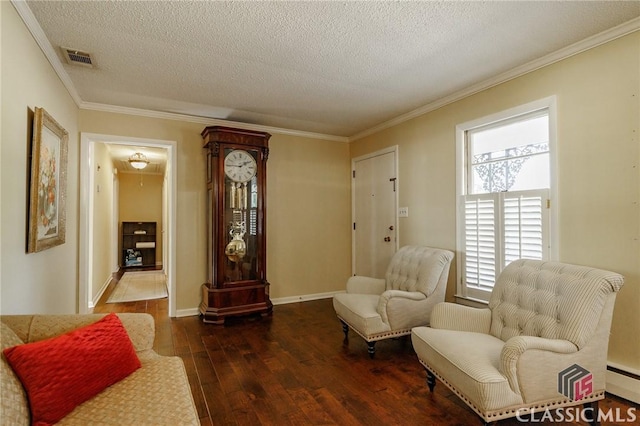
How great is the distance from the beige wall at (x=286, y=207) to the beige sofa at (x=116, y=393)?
7.72ft

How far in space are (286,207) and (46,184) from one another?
2.77 m

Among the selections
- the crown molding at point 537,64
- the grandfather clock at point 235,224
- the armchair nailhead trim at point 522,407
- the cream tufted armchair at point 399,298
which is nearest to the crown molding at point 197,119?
the grandfather clock at point 235,224

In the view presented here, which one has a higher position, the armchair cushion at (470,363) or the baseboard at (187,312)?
the armchair cushion at (470,363)

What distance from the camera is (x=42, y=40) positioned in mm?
2229

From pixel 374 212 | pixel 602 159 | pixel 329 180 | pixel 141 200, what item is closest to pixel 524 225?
pixel 602 159

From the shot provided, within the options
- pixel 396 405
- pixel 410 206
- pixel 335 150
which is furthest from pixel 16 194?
pixel 335 150

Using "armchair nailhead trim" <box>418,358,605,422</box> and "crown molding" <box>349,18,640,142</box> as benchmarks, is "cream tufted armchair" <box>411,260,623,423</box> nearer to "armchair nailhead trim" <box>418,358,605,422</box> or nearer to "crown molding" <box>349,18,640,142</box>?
"armchair nailhead trim" <box>418,358,605,422</box>

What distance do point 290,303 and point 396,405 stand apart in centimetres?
267

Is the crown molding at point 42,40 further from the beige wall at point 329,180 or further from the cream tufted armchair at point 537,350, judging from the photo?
the cream tufted armchair at point 537,350

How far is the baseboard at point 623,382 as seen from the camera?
2098mm

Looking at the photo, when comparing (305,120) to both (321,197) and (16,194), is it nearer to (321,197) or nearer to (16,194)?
(321,197)

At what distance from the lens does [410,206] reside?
3.91m
